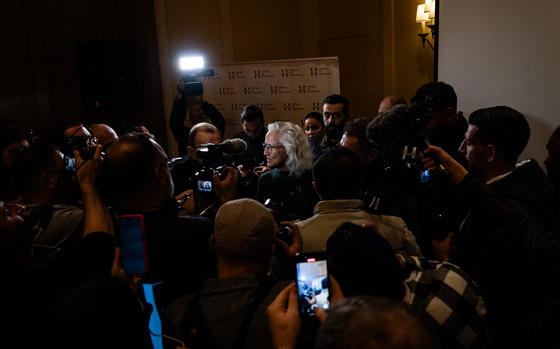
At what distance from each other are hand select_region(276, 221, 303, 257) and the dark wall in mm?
3193

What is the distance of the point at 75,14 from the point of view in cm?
472

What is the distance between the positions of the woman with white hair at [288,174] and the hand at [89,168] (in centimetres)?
104

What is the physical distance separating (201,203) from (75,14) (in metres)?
3.52

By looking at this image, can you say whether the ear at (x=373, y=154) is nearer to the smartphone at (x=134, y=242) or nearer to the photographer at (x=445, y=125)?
the photographer at (x=445, y=125)

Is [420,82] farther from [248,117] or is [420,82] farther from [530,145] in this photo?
[530,145]

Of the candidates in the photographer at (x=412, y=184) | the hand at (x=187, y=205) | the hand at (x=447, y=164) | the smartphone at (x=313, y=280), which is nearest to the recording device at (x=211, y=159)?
the hand at (x=187, y=205)

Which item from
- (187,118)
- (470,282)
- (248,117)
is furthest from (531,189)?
(187,118)

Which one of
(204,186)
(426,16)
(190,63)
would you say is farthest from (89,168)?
(426,16)

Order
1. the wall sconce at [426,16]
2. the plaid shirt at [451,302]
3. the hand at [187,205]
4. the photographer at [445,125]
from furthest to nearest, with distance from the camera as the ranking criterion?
1. the wall sconce at [426,16]
2. the photographer at [445,125]
3. the hand at [187,205]
4. the plaid shirt at [451,302]

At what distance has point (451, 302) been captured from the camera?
3.67 ft

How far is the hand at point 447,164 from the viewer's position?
4.64 feet

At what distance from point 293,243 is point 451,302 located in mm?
555

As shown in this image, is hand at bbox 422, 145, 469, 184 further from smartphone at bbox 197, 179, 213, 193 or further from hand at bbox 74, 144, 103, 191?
hand at bbox 74, 144, 103, 191

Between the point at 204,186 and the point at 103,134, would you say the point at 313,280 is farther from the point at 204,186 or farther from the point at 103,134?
the point at 103,134
